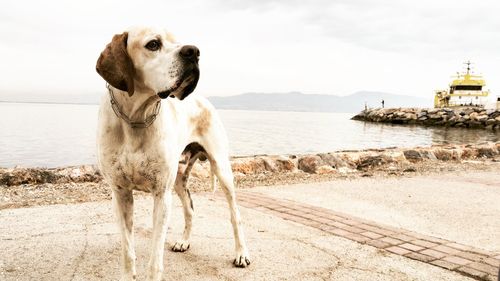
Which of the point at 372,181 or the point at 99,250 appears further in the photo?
the point at 372,181

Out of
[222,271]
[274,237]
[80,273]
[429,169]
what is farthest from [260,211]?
[429,169]

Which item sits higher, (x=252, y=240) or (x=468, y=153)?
(x=468, y=153)

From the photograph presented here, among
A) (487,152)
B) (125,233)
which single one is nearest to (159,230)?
(125,233)

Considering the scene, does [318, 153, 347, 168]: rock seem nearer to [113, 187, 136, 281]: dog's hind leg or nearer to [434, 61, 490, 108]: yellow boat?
[113, 187, 136, 281]: dog's hind leg

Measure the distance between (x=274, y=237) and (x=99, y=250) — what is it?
1871 millimetres

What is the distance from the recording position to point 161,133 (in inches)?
126

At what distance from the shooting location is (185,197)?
15.0 feet

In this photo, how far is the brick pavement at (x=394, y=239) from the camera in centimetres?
405

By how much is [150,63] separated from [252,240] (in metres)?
2.57

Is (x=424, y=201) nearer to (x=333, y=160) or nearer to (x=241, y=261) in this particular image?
(x=333, y=160)

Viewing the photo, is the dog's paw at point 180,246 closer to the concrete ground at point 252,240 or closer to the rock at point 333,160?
the concrete ground at point 252,240

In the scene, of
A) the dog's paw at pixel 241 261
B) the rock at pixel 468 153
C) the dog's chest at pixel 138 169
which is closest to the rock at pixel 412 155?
the rock at pixel 468 153

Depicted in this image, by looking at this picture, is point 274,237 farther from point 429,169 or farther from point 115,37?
point 429,169

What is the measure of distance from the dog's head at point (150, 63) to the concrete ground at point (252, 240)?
5.73 feet
